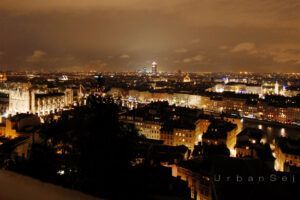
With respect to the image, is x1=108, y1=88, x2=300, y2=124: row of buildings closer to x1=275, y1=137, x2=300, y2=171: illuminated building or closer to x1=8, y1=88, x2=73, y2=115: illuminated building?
x1=8, y1=88, x2=73, y2=115: illuminated building

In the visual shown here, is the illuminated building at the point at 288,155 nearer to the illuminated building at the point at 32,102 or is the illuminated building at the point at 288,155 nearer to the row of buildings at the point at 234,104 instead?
the row of buildings at the point at 234,104

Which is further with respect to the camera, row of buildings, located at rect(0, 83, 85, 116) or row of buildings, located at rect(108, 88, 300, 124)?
row of buildings, located at rect(108, 88, 300, 124)

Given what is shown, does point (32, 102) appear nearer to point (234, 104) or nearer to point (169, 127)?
point (169, 127)

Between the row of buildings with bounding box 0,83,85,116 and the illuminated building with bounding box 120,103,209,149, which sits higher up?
the row of buildings with bounding box 0,83,85,116

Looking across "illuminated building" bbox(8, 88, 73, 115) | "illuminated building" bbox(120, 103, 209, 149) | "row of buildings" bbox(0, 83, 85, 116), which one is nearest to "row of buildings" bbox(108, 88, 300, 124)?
"illuminated building" bbox(120, 103, 209, 149)

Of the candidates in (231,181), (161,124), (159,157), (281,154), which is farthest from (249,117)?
(231,181)

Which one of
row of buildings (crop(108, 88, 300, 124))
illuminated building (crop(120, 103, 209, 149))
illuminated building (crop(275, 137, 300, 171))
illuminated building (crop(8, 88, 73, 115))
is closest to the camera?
illuminated building (crop(275, 137, 300, 171))

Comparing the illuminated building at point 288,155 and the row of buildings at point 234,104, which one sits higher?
the row of buildings at point 234,104

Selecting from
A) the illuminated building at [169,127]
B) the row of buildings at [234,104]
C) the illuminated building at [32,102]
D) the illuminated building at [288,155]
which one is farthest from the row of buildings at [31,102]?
the illuminated building at [288,155]

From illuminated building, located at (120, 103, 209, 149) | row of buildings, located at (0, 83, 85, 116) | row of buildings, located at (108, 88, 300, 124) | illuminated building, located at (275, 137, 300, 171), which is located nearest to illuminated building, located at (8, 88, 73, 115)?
row of buildings, located at (0, 83, 85, 116)

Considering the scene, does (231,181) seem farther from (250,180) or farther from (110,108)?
(110,108)

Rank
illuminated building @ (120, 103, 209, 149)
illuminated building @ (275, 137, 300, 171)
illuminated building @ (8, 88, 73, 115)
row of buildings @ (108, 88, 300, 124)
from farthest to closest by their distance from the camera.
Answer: row of buildings @ (108, 88, 300, 124)
illuminated building @ (8, 88, 73, 115)
illuminated building @ (120, 103, 209, 149)
illuminated building @ (275, 137, 300, 171)

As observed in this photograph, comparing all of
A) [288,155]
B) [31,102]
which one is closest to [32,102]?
[31,102]

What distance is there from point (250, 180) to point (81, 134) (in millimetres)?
5998
